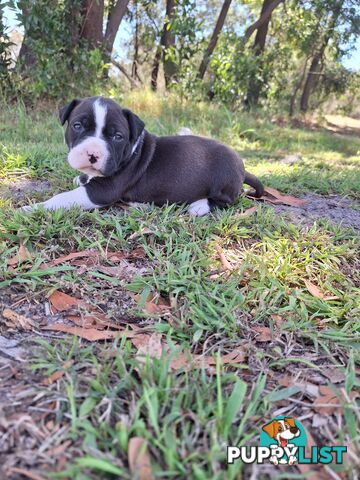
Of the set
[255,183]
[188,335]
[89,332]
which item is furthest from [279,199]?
[89,332]

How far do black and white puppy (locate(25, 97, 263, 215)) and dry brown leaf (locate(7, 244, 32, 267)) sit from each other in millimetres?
645

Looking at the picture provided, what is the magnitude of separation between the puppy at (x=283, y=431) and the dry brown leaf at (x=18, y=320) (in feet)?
4.14

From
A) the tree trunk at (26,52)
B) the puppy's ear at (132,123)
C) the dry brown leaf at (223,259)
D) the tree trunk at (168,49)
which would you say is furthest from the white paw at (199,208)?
the tree trunk at (168,49)

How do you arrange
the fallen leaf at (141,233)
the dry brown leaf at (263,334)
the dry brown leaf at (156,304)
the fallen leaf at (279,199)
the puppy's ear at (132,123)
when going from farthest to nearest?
1. the fallen leaf at (279,199)
2. the puppy's ear at (132,123)
3. the fallen leaf at (141,233)
4. the dry brown leaf at (156,304)
5. the dry brown leaf at (263,334)

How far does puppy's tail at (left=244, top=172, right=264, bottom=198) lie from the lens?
169 inches

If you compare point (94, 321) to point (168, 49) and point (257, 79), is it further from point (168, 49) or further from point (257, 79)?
point (257, 79)

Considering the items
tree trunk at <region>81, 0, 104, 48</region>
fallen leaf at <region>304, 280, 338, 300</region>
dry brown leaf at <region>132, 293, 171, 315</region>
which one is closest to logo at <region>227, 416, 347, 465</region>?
dry brown leaf at <region>132, 293, 171, 315</region>

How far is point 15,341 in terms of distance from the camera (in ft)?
6.56

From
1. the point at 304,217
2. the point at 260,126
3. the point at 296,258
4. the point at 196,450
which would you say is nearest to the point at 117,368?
the point at 196,450

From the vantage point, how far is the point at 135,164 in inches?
147

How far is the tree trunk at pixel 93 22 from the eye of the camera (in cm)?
870

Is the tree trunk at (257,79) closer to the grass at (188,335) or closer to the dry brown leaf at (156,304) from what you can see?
the grass at (188,335)

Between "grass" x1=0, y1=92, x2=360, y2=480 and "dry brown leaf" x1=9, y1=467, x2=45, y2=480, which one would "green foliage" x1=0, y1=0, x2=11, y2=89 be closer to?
"grass" x1=0, y1=92, x2=360, y2=480

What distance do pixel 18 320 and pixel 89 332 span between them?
38 centimetres
